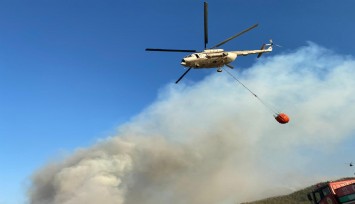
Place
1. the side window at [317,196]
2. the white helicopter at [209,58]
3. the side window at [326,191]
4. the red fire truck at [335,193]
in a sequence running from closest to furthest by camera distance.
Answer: the red fire truck at [335,193]
the side window at [326,191]
the side window at [317,196]
the white helicopter at [209,58]

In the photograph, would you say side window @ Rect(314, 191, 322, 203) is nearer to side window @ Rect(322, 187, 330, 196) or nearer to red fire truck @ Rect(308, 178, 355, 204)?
red fire truck @ Rect(308, 178, 355, 204)

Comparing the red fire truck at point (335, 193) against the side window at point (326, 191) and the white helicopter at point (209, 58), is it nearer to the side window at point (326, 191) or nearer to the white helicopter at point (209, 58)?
the side window at point (326, 191)

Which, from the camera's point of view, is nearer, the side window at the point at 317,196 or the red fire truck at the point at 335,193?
the red fire truck at the point at 335,193

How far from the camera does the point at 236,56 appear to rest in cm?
3612

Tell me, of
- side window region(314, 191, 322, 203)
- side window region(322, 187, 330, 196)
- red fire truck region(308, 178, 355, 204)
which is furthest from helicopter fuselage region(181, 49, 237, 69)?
side window region(322, 187, 330, 196)

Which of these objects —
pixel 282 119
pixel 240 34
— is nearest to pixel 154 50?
pixel 240 34

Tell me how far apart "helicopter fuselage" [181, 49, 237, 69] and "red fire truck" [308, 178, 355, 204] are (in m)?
14.6

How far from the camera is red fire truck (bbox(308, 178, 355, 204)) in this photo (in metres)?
22.5

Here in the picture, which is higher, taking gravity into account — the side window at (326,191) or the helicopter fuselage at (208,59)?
the helicopter fuselage at (208,59)

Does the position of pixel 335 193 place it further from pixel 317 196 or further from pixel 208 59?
pixel 208 59

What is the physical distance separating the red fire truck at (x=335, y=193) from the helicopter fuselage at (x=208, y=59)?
1461 cm

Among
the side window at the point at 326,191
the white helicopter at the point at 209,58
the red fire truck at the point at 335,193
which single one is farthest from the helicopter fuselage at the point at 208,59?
the side window at the point at 326,191

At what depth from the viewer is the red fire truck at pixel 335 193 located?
22469mm

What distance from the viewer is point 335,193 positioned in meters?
23.6
